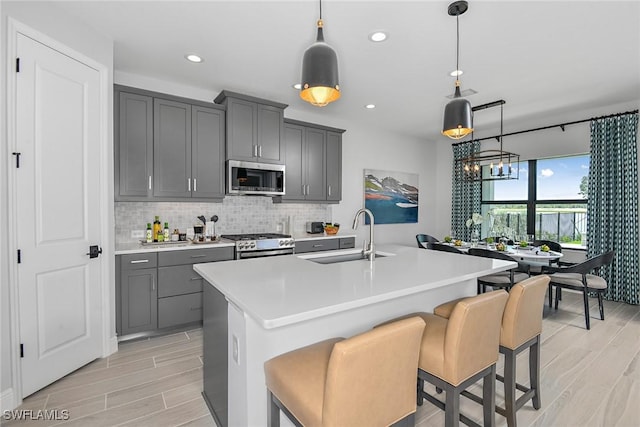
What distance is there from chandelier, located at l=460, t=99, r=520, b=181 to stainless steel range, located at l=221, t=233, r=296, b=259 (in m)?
2.88

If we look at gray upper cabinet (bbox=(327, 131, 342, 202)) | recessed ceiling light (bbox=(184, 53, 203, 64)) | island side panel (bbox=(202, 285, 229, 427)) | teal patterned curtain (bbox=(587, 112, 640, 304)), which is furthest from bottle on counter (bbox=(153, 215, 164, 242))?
teal patterned curtain (bbox=(587, 112, 640, 304))

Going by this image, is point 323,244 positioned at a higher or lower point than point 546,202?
lower

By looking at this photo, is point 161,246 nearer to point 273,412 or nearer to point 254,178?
point 254,178

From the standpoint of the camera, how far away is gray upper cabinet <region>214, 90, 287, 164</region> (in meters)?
3.73

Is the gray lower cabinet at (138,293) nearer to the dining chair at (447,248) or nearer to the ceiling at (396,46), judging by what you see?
the ceiling at (396,46)

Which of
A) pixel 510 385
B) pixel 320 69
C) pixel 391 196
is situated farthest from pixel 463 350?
pixel 391 196

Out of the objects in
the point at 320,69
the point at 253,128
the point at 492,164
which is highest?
the point at 253,128

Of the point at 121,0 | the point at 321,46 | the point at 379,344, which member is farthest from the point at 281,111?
the point at 379,344

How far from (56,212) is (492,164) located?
16.0ft

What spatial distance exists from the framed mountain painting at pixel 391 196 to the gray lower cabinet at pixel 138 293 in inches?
137

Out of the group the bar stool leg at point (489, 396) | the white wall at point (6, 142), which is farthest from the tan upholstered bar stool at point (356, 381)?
the white wall at point (6, 142)

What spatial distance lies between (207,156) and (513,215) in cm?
529

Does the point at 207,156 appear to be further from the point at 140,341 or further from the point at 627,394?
the point at 627,394

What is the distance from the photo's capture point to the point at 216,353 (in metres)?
1.80
